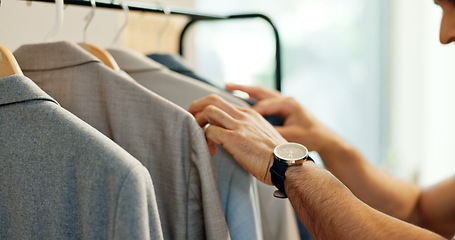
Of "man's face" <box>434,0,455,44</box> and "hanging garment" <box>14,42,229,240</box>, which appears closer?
"hanging garment" <box>14,42,229,240</box>

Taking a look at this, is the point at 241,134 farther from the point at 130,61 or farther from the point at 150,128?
the point at 130,61

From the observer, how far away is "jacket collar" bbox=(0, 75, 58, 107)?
52cm

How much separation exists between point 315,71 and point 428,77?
0.69m

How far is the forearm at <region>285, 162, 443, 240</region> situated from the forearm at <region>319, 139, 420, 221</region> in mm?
321

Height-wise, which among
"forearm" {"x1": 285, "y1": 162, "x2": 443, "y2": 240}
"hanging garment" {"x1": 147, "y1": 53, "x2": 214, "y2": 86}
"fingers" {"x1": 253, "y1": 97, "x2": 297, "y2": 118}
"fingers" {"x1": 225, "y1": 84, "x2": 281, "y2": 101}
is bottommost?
"forearm" {"x1": 285, "y1": 162, "x2": 443, "y2": 240}

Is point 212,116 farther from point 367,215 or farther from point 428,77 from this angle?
point 428,77

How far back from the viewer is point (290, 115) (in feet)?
3.02

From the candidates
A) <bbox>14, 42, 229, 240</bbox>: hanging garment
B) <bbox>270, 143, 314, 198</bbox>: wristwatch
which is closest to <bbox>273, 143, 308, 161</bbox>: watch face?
<bbox>270, 143, 314, 198</bbox>: wristwatch

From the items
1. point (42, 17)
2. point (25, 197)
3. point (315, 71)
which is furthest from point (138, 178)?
point (315, 71)

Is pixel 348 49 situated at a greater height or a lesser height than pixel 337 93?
greater

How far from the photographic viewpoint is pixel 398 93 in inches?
124

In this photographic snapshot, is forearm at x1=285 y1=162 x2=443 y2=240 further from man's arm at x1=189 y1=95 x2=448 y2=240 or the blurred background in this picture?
the blurred background

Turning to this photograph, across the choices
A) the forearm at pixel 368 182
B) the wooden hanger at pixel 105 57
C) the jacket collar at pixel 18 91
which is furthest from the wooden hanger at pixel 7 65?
the forearm at pixel 368 182

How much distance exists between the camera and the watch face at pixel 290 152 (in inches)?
26.7
